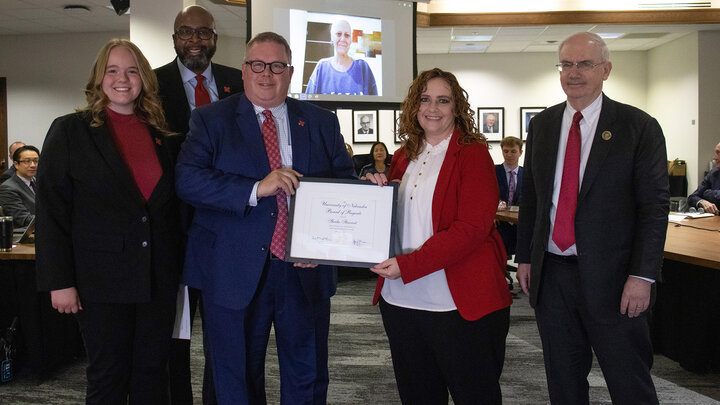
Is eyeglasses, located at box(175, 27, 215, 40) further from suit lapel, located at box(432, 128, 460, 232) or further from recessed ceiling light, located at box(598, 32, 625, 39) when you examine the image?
recessed ceiling light, located at box(598, 32, 625, 39)

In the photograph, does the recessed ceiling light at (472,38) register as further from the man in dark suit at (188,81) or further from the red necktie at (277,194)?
the red necktie at (277,194)

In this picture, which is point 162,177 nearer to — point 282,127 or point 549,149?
point 282,127

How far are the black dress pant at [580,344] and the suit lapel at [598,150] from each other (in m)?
0.30

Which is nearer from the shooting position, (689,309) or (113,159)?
(113,159)

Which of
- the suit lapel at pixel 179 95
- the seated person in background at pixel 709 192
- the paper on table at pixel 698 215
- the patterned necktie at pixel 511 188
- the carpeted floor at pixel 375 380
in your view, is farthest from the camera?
the patterned necktie at pixel 511 188

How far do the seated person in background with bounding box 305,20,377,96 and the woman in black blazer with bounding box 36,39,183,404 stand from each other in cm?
298

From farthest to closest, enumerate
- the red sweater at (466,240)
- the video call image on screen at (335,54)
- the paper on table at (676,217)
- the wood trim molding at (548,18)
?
the wood trim molding at (548,18), the video call image on screen at (335,54), the paper on table at (676,217), the red sweater at (466,240)

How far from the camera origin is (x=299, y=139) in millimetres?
2047

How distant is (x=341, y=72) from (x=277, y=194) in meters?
3.33

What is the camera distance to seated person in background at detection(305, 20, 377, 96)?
501 cm

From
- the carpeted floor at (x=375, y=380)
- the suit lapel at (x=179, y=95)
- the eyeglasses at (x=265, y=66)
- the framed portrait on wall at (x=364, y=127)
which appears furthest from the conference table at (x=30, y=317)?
the framed portrait on wall at (x=364, y=127)

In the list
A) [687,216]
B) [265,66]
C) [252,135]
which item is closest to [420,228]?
[252,135]

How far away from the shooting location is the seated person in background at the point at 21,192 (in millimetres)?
4902

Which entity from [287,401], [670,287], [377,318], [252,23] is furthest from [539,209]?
[252,23]
